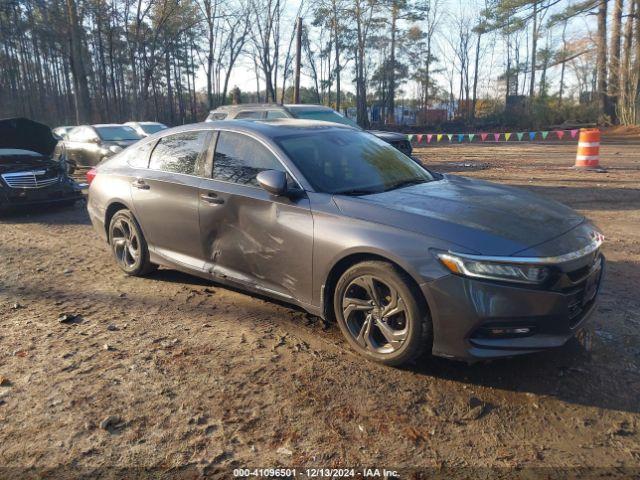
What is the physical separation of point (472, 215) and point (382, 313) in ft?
2.90

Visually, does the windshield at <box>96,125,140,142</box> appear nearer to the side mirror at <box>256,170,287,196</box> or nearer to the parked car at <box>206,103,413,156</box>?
the parked car at <box>206,103,413,156</box>

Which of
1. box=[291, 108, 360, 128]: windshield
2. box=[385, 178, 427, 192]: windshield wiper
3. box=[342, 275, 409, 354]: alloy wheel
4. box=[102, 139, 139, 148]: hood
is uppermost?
box=[291, 108, 360, 128]: windshield

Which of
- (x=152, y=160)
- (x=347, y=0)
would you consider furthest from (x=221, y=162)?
(x=347, y=0)

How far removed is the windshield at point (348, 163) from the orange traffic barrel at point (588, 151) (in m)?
10.1

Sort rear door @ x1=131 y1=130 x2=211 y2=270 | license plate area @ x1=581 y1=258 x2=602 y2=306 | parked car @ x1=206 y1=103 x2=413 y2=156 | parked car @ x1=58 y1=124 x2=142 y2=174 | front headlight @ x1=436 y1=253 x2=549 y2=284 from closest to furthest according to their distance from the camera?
front headlight @ x1=436 y1=253 x2=549 y2=284
license plate area @ x1=581 y1=258 x2=602 y2=306
rear door @ x1=131 y1=130 x2=211 y2=270
parked car @ x1=206 y1=103 x2=413 y2=156
parked car @ x1=58 y1=124 x2=142 y2=174

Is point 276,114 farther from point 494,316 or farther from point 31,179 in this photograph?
point 494,316

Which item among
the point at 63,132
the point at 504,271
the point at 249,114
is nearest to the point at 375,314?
the point at 504,271

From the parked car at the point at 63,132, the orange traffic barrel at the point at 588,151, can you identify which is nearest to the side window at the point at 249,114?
the parked car at the point at 63,132

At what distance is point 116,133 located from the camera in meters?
15.1

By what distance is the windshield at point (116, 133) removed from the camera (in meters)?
14.7

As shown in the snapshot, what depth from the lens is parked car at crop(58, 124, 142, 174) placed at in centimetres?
1426

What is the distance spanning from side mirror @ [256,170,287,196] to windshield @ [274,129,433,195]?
0.75 ft

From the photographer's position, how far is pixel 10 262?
633 cm

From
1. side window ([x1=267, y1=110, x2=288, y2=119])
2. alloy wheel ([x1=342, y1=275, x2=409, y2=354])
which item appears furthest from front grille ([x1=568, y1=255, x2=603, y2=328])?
side window ([x1=267, y1=110, x2=288, y2=119])
